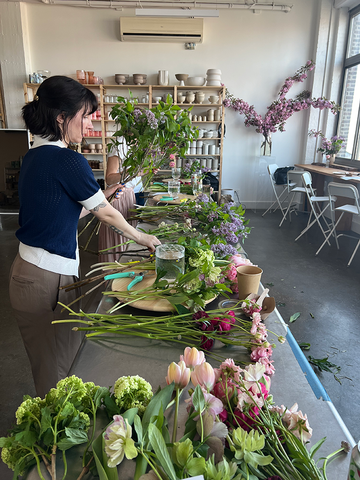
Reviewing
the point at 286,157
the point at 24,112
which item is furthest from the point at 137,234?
the point at 286,157

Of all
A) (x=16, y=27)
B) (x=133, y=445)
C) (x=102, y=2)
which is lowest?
(x=133, y=445)

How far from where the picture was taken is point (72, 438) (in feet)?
1.87

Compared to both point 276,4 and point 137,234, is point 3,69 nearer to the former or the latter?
point 276,4

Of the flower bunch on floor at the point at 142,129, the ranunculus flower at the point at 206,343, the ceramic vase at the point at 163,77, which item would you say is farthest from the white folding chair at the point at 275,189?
the ranunculus flower at the point at 206,343

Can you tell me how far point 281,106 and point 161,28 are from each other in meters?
2.71

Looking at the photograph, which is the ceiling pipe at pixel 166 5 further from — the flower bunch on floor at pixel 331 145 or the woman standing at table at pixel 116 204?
the woman standing at table at pixel 116 204

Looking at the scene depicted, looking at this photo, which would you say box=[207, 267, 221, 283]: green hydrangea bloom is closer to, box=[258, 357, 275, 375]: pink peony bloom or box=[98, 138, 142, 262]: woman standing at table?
box=[258, 357, 275, 375]: pink peony bloom

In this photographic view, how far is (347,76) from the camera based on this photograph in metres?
6.45

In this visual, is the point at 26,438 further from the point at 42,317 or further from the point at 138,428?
the point at 42,317

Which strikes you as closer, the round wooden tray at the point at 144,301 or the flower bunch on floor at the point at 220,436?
the flower bunch on floor at the point at 220,436

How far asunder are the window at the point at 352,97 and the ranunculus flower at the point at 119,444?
673 cm

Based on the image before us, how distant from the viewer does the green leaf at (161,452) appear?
471 mm

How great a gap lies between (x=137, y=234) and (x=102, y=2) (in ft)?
22.1

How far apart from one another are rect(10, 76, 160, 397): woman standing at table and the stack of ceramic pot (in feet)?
18.4
